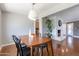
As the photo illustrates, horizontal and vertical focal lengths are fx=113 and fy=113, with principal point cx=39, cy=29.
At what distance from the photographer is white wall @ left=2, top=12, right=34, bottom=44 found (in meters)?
1.66

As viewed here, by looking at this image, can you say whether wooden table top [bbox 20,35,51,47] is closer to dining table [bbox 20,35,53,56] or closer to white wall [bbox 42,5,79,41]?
dining table [bbox 20,35,53,56]

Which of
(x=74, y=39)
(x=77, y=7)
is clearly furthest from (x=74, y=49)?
(x=77, y=7)

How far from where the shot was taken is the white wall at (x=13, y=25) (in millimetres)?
1661

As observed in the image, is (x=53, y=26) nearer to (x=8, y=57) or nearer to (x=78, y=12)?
(x=78, y=12)

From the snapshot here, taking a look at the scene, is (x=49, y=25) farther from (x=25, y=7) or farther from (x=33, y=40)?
(x=25, y=7)

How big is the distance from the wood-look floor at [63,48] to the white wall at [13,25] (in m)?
0.12

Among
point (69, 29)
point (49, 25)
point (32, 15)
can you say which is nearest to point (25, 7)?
point (32, 15)

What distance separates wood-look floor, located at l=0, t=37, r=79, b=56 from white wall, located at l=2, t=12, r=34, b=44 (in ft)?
0.38

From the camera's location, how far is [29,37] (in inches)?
66.7

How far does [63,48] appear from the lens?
5.38 feet

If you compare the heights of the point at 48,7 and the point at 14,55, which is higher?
the point at 48,7

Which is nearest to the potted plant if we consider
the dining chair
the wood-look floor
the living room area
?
the living room area

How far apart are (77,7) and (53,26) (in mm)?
437

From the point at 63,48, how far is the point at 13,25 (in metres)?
0.81
